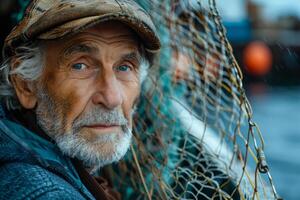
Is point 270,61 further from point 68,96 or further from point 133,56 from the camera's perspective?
point 68,96

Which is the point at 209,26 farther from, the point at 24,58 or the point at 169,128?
the point at 24,58

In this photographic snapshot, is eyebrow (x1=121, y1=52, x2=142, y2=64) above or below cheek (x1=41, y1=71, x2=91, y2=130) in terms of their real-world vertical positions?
above

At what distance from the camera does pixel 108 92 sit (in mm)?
2406

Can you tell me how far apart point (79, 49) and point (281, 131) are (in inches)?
346

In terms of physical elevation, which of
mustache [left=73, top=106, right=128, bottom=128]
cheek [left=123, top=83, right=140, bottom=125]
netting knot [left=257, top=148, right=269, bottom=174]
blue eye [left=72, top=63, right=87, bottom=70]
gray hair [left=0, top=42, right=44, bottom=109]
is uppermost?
netting knot [left=257, top=148, right=269, bottom=174]

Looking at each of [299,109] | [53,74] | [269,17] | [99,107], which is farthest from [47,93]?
[269,17]

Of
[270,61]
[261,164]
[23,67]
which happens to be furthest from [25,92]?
[270,61]

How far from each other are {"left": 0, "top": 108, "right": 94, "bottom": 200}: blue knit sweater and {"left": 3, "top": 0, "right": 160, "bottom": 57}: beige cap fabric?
0.36 m

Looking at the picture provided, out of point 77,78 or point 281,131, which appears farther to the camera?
point 281,131

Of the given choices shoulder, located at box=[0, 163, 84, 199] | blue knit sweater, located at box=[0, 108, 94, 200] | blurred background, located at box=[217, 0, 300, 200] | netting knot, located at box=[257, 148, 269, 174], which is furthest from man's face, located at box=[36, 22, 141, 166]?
blurred background, located at box=[217, 0, 300, 200]

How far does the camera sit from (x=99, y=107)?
7.91 feet

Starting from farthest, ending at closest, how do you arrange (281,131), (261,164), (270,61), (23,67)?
1. (270,61)
2. (281,131)
3. (23,67)
4. (261,164)

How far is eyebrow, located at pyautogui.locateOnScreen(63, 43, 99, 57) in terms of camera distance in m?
2.45

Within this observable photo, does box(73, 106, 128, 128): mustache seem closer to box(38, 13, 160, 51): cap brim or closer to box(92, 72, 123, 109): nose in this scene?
box(92, 72, 123, 109): nose
